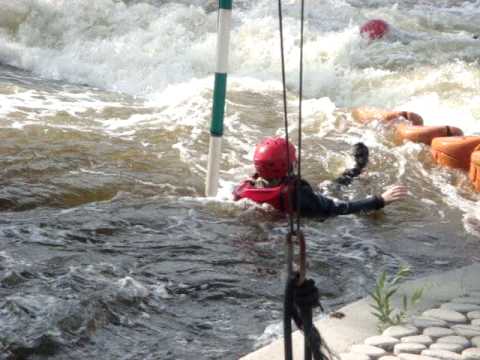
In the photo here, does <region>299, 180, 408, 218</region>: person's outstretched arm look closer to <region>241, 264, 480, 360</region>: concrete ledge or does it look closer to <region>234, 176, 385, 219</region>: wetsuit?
<region>234, 176, 385, 219</region>: wetsuit

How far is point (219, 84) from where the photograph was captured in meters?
4.86

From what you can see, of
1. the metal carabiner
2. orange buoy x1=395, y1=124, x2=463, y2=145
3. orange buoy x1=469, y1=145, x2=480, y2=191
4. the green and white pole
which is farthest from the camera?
orange buoy x1=395, y1=124, x2=463, y2=145

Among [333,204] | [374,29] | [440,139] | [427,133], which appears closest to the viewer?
[333,204]

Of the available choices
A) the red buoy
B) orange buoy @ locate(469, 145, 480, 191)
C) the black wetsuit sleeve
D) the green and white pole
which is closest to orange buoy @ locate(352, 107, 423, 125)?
orange buoy @ locate(469, 145, 480, 191)

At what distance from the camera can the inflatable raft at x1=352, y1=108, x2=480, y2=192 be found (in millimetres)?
6445

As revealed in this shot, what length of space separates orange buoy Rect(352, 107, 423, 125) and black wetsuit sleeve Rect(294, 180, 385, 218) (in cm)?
268

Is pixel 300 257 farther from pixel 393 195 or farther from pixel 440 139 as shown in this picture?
pixel 440 139

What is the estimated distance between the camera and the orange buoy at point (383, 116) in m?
7.80

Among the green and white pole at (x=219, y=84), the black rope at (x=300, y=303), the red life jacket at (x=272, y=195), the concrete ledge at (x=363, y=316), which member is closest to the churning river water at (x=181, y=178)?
the red life jacket at (x=272, y=195)

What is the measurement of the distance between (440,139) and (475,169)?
649 mm

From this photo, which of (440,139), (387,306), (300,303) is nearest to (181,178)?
(440,139)

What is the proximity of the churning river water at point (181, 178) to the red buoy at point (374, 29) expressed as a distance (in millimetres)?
333

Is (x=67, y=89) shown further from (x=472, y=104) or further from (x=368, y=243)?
(x=368, y=243)

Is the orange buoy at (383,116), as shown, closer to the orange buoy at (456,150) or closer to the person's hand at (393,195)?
the orange buoy at (456,150)
